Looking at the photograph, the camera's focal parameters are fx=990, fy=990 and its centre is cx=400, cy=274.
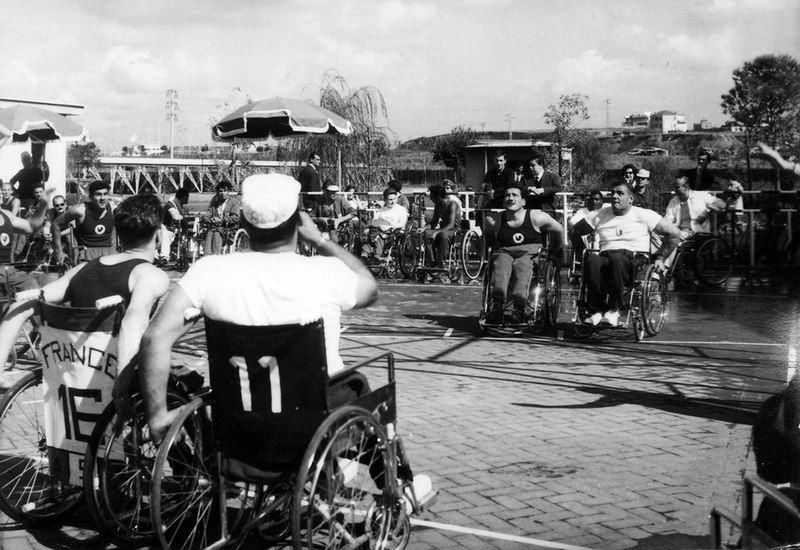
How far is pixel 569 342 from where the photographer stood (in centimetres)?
1028

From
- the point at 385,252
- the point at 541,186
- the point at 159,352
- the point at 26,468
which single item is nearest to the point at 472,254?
the point at 385,252

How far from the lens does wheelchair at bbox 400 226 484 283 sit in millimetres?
16172

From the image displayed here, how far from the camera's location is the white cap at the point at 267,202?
3.97 metres

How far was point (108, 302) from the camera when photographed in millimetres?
4434

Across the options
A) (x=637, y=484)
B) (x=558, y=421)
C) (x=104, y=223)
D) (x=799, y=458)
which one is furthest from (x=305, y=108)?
(x=799, y=458)

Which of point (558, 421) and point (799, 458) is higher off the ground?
point (799, 458)

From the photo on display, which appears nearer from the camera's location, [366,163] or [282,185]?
[282,185]

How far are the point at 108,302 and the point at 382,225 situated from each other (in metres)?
13.3

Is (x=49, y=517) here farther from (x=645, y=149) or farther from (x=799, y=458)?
(x=645, y=149)

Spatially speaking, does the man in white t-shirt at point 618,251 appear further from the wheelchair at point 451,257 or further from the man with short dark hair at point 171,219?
the man with short dark hair at point 171,219

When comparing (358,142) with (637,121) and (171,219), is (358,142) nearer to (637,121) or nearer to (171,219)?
(171,219)

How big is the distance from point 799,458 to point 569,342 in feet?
23.7

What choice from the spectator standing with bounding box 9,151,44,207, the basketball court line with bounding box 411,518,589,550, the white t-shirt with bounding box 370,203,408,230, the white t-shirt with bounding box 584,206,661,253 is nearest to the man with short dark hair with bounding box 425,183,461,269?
the white t-shirt with bounding box 370,203,408,230

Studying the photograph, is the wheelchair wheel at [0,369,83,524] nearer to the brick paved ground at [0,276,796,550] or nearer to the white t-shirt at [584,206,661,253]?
the brick paved ground at [0,276,796,550]
